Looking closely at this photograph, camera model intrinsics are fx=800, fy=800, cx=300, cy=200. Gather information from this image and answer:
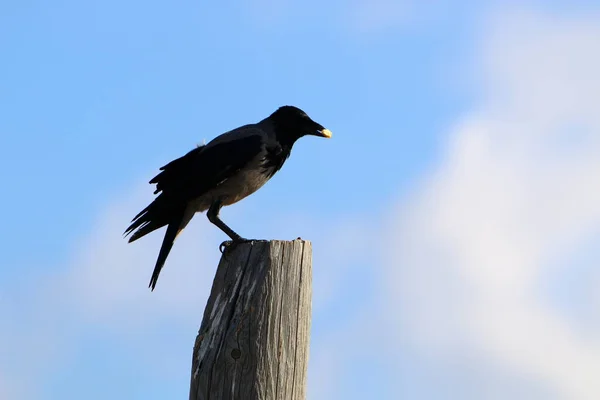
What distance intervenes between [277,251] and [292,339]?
1.41 ft

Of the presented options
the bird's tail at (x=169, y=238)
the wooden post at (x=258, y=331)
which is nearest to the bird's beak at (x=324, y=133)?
the bird's tail at (x=169, y=238)

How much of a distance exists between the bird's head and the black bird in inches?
8.1

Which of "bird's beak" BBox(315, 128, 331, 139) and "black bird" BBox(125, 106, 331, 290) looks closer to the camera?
"black bird" BBox(125, 106, 331, 290)

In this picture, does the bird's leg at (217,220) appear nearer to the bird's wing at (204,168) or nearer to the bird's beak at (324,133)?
the bird's wing at (204,168)

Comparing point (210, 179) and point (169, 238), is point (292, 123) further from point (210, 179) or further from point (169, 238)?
point (169, 238)

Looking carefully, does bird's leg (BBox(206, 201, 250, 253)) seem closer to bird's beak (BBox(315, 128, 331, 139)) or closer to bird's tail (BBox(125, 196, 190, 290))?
bird's tail (BBox(125, 196, 190, 290))

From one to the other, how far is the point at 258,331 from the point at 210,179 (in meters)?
3.49

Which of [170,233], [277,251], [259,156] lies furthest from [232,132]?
[277,251]

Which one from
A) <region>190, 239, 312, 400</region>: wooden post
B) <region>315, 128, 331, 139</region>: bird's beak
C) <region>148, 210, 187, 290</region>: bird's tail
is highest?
<region>315, 128, 331, 139</region>: bird's beak

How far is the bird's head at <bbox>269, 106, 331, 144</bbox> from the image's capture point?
25.0ft

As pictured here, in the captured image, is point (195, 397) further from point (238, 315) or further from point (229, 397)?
point (238, 315)

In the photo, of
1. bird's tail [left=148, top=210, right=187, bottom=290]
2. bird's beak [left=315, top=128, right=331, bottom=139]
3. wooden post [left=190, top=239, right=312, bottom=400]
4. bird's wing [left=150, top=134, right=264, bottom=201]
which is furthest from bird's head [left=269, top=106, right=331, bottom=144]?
wooden post [left=190, top=239, right=312, bottom=400]

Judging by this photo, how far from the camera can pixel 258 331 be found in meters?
3.55

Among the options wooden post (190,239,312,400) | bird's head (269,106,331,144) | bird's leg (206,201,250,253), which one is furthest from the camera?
bird's head (269,106,331,144)
